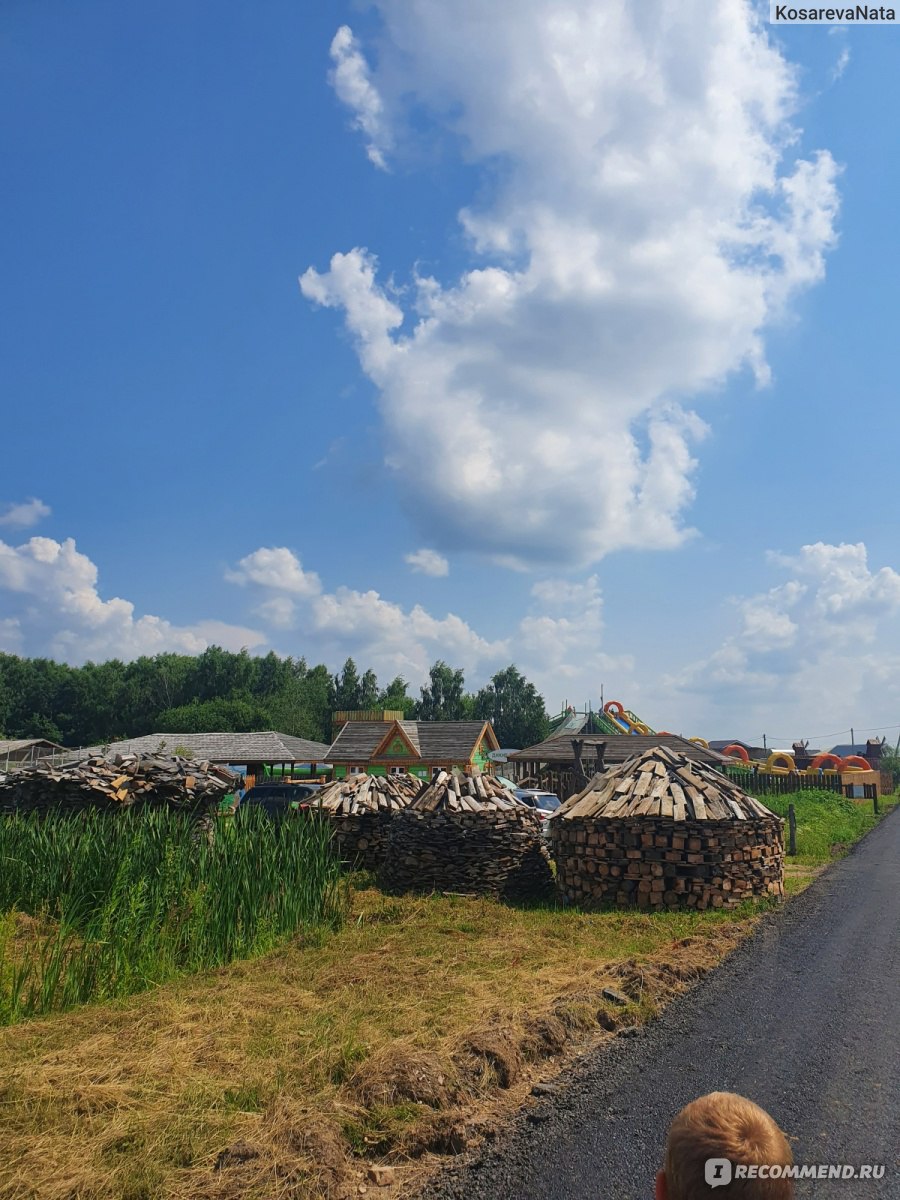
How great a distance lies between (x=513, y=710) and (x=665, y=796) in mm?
76729

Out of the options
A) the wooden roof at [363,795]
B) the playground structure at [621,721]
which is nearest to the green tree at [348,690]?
the playground structure at [621,721]

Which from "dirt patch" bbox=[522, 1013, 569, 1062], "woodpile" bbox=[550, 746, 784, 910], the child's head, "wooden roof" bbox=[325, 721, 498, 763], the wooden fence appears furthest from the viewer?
"wooden roof" bbox=[325, 721, 498, 763]

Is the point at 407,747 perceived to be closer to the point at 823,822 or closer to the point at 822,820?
the point at 822,820

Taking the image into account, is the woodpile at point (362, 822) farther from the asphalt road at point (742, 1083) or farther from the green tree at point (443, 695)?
the green tree at point (443, 695)

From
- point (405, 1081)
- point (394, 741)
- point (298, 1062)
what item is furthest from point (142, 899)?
point (394, 741)

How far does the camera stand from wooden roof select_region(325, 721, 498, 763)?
42.0 meters

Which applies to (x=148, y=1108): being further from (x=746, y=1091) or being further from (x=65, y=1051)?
(x=746, y=1091)

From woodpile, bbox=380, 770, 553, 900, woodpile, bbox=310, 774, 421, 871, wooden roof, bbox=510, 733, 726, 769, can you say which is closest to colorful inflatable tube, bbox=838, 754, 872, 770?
wooden roof, bbox=510, 733, 726, 769

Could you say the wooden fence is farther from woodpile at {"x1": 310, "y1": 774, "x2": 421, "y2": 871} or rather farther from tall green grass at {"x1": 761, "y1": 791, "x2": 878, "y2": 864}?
woodpile at {"x1": 310, "y1": 774, "x2": 421, "y2": 871}

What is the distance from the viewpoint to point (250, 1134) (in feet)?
15.1

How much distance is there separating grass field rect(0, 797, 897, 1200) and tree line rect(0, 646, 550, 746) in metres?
76.2

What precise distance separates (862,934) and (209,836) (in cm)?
903

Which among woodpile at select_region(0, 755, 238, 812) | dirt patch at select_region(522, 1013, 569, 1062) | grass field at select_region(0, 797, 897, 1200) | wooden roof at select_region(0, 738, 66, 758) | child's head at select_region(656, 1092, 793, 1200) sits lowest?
wooden roof at select_region(0, 738, 66, 758)

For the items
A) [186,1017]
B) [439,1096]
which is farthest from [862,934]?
[186,1017]
